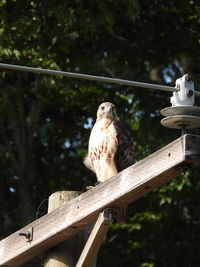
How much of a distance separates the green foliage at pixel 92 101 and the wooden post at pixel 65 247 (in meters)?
4.58

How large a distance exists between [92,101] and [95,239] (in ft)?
24.0

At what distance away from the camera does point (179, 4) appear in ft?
38.9

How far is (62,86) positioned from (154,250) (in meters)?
3.08

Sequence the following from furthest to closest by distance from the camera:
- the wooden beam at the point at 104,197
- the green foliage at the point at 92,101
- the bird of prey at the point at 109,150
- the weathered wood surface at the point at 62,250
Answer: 1. the green foliage at the point at 92,101
2. the bird of prey at the point at 109,150
3. the weathered wood surface at the point at 62,250
4. the wooden beam at the point at 104,197

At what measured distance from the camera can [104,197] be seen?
5102 millimetres

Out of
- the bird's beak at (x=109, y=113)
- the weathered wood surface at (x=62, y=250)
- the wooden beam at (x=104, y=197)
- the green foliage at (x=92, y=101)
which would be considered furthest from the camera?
the green foliage at (x=92, y=101)

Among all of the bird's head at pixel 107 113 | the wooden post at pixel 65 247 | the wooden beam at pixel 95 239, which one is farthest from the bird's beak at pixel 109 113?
the wooden beam at pixel 95 239

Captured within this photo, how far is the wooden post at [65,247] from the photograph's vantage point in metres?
5.45

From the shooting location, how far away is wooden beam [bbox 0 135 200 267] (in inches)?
184

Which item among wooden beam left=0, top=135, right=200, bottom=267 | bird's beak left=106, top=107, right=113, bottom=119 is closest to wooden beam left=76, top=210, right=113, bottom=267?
wooden beam left=0, top=135, right=200, bottom=267

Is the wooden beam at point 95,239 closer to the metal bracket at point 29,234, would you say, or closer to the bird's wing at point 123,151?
the metal bracket at point 29,234

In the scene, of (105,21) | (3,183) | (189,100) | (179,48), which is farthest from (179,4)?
(189,100)

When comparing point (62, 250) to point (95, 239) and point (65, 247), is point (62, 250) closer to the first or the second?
point (65, 247)

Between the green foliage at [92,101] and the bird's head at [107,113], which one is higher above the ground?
the green foliage at [92,101]
